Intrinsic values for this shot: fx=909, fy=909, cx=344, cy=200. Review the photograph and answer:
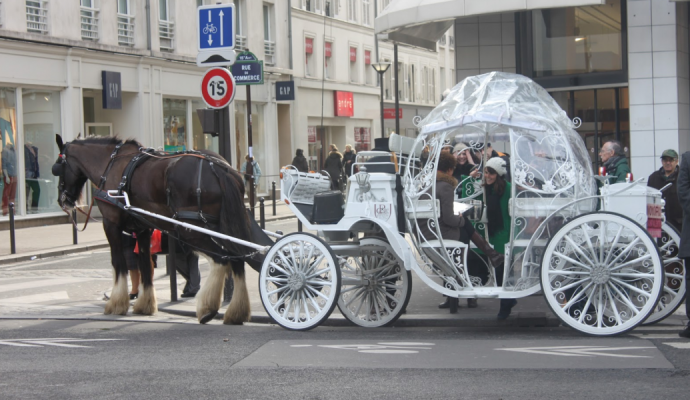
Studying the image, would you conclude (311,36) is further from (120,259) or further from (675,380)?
(675,380)

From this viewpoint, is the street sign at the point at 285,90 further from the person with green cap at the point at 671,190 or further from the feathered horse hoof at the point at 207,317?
the feathered horse hoof at the point at 207,317

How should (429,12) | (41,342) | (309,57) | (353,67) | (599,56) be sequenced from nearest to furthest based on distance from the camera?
1. (41,342)
2. (429,12)
3. (599,56)
4. (309,57)
5. (353,67)

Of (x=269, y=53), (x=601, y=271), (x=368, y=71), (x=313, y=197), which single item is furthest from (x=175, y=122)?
(x=601, y=271)

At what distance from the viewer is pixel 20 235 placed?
64.7ft

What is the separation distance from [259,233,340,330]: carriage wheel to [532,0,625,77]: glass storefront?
8.45m

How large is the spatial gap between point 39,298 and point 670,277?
7.19 metres

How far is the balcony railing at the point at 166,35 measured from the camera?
27297 mm

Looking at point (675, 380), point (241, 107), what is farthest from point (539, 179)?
point (241, 107)

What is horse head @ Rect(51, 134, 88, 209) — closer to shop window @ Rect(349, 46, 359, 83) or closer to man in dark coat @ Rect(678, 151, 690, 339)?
man in dark coat @ Rect(678, 151, 690, 339)

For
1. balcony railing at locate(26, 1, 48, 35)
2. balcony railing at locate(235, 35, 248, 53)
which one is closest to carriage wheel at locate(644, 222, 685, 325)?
balcony railing at locate(26, 1, 48, 35)

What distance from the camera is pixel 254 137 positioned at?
3344cm

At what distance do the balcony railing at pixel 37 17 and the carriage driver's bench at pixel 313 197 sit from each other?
14.9 meters

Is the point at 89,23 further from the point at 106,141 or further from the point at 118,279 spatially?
the point at 118,279

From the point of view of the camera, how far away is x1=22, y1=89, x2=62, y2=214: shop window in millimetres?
21953
